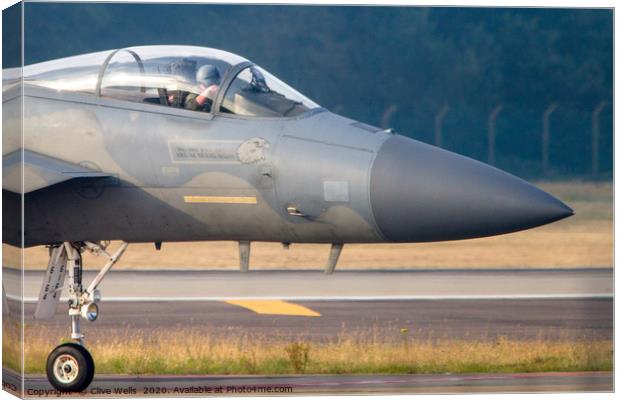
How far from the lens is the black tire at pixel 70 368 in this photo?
34.4ft

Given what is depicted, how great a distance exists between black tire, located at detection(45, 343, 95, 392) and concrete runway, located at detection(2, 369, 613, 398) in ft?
0.62

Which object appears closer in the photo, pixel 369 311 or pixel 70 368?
A: pixel 70 368

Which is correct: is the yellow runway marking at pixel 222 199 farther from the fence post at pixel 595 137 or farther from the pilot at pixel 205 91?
the fence post at pixel 595 137

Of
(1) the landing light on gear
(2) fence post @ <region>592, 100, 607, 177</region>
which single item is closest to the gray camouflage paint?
(1) the landing light on gear

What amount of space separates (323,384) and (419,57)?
11536 millimetres

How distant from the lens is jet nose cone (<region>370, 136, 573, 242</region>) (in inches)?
373

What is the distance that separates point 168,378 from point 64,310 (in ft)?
20.2

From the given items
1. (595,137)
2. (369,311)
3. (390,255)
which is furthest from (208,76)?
(390,255)

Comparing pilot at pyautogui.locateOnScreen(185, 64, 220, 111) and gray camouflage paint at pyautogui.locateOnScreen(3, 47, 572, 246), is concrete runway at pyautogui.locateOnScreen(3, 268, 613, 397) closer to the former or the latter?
gray camouflage paint at pyautogui.locateOnScreen(3, 47, 572, 246)

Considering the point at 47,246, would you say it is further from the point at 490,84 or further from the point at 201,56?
the point at 490,84

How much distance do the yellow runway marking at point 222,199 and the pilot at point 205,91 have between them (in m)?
0.71

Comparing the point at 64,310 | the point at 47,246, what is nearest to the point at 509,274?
the point at 64,310

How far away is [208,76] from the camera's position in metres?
10.1

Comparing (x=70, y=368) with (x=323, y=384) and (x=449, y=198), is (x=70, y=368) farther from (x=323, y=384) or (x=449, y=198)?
(x=449, y=198)
